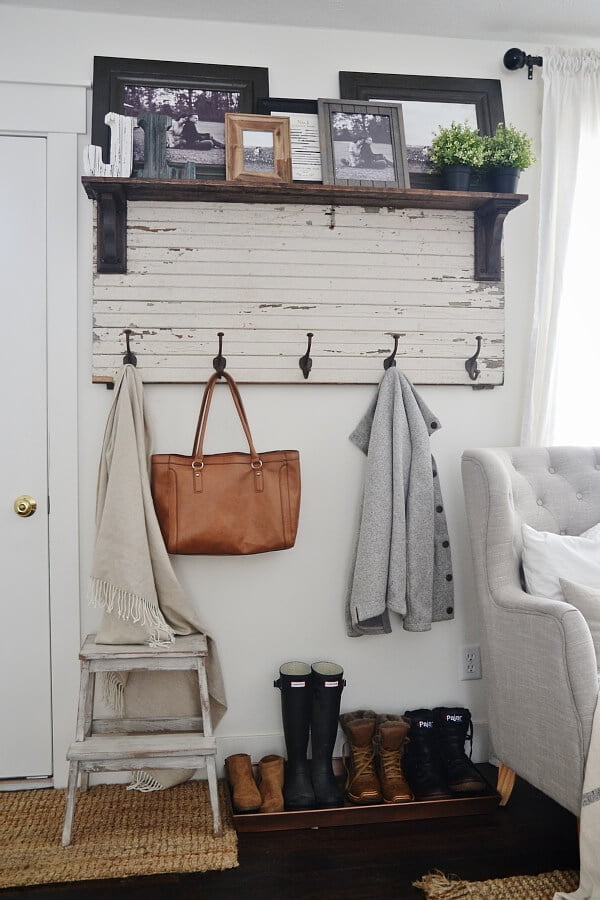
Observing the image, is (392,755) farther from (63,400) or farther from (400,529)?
(63,400)

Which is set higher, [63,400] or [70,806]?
[63,400]

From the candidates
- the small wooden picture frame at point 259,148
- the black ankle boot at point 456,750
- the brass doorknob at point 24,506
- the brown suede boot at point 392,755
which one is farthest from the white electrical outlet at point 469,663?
the small wooden picture frame at point 259,148

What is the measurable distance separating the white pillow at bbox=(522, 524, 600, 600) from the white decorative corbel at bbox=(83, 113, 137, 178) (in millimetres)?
1536

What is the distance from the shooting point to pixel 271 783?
2156 millimetres

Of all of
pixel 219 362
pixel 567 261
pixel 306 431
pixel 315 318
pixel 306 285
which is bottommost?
pixel 306 431

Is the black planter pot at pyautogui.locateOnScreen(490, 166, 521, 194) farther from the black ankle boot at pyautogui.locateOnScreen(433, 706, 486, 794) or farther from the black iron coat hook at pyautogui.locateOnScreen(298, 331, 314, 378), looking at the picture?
the black ankle boot at pyautogui.locateOnScreen(433, 706, 486, 794)

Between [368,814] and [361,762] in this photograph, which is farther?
[361,762]

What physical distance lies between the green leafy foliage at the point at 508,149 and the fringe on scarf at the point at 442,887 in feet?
6.48

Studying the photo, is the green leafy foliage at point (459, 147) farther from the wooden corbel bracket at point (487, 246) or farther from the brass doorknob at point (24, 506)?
the brass doorknob at point (24, 506)

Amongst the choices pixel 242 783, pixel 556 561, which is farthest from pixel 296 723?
pixel 556 561

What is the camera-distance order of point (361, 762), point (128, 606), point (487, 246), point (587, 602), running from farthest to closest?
point (487, 246) < point (361, 762) < point (128, 606) < point (587, 602)

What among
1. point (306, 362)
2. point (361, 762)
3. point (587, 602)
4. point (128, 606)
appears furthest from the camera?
point (306, 362)

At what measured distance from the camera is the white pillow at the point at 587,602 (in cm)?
182

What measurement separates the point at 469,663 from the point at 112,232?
177cm
